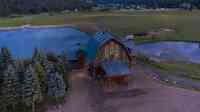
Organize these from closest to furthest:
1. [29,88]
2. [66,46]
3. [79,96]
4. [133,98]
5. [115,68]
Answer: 1. [29,88]
2. [133,98]
3. [79,96]
4. [115,68]
5. [66,46]

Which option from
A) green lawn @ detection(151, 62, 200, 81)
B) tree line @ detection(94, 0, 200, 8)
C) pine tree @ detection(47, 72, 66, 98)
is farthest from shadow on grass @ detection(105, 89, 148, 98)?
tree line @ detection(94, 0, 200, 8)

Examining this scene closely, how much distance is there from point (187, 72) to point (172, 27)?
93.9 ft

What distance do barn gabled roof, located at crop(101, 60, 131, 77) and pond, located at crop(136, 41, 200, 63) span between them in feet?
32.7

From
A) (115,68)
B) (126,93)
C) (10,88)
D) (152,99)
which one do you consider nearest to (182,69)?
(115,68)

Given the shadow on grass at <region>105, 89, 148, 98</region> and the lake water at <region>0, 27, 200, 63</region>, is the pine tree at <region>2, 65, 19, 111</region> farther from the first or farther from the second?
the lake water at <region>0, 27, 200, 63</region>

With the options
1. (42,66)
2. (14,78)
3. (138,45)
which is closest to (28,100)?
(14,78)

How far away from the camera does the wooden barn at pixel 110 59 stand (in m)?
24.6

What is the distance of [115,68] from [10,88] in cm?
905

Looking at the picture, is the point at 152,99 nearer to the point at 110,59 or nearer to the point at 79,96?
the point at 110,59

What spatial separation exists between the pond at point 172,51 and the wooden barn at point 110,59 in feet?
31.4

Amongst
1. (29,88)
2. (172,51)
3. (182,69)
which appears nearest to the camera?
(29,88)

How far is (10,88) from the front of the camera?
1973 centimetres

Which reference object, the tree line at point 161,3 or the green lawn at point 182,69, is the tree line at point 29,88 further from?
the tree line at point 161,3

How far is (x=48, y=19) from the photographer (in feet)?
207
